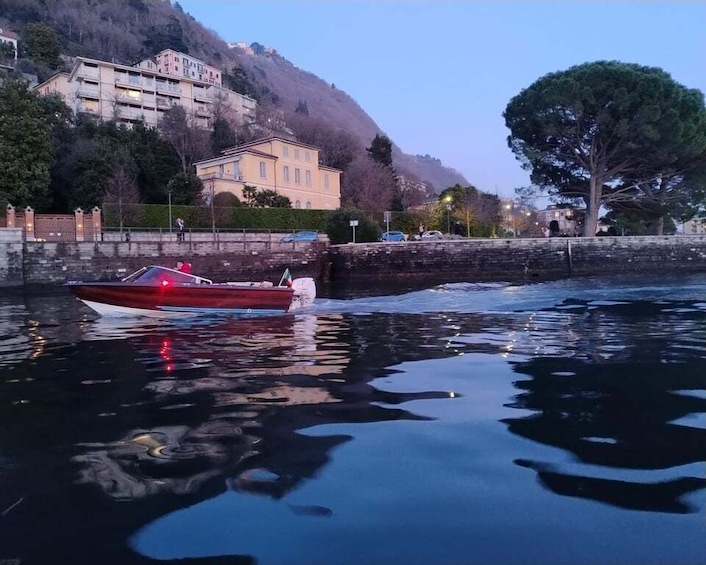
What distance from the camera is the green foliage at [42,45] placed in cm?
7238

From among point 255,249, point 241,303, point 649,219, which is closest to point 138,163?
point 255,249

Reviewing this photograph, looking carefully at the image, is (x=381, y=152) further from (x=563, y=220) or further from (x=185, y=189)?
(x=563, y=220)

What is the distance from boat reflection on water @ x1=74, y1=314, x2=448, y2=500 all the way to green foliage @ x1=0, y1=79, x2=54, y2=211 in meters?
34.0

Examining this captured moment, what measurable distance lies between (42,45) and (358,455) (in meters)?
83.3

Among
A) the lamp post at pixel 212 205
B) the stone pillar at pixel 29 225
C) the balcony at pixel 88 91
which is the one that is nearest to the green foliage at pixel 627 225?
the lamp post at pixel 212 205

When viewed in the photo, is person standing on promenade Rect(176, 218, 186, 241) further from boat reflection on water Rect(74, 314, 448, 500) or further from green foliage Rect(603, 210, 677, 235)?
green foliage Rect(603, 210, 677, 235)

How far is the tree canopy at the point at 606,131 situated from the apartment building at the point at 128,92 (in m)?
36.9

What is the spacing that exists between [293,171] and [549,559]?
51997 millimetres

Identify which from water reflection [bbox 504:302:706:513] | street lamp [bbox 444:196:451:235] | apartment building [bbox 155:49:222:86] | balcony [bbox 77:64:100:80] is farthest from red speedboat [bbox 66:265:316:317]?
apartment building [bbox 155:49:222:86]

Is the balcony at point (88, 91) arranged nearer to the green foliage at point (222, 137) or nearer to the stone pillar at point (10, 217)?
the green foliage at point (222, 137)

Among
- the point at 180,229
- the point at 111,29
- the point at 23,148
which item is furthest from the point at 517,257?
the point at 111,29

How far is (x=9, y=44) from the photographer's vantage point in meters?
73.9

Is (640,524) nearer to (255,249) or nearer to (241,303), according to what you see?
(241,303)

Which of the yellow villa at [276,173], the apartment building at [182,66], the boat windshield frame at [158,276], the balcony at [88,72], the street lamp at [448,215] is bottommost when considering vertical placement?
the boat windshield frame at [158,276]
